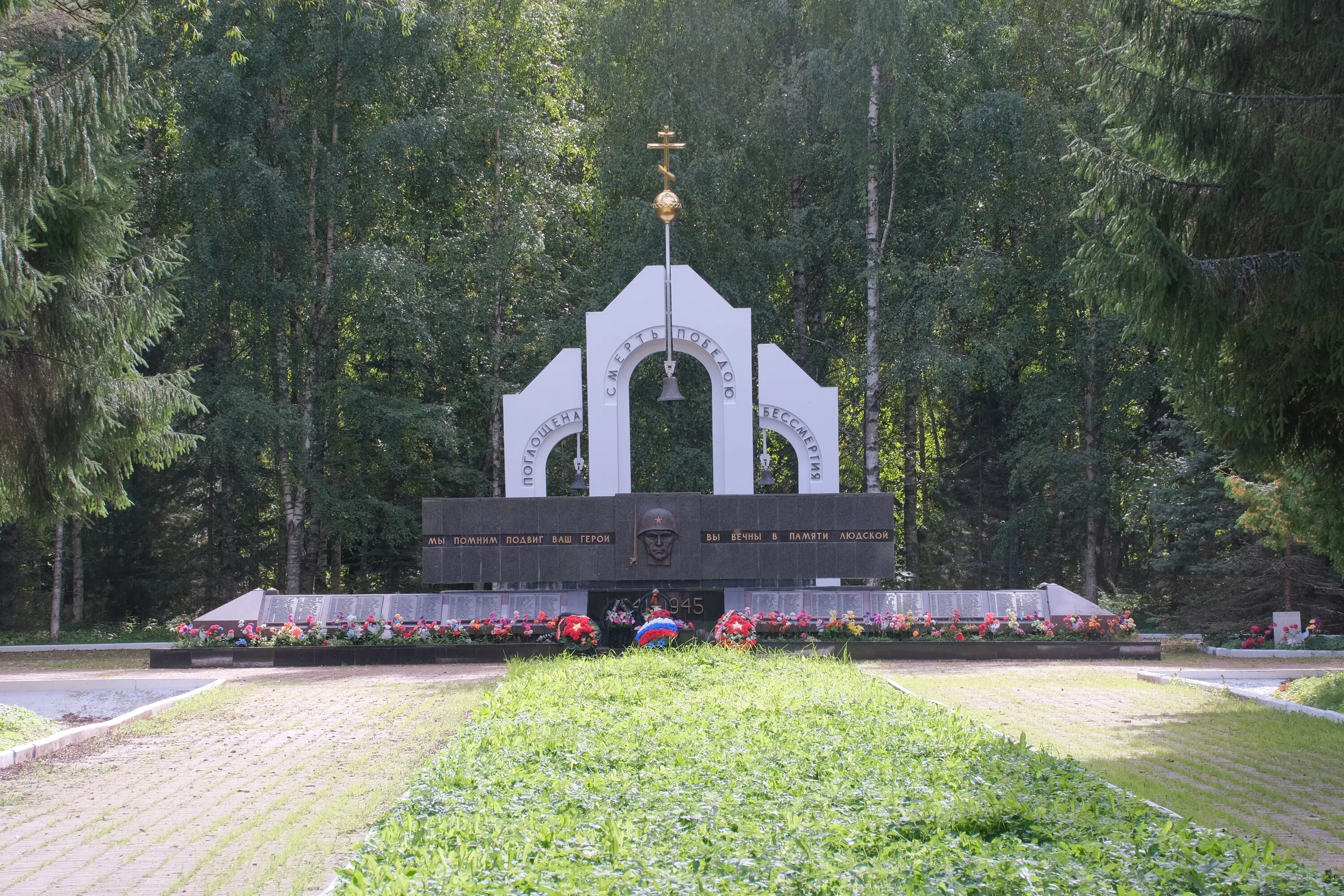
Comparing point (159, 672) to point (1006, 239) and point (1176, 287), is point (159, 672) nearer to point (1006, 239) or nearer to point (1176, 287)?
point (1176, 287)

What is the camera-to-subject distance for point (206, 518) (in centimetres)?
2581

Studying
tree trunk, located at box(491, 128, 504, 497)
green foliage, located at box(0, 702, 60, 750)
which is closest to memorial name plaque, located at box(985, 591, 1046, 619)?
tree trunk, located at box(491, 128, 504, 497)

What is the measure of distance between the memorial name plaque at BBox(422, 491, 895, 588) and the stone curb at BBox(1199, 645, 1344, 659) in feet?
14.9

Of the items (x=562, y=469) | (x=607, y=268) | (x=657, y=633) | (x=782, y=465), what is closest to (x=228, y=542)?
(x=562, y=469)

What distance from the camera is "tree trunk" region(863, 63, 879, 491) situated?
21.3 metres

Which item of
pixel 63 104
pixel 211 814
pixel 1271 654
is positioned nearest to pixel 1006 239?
pixel 1271 654

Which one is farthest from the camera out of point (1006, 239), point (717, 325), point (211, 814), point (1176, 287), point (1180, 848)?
point (1006, 239)

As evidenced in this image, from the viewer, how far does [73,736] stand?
9070 millimetres

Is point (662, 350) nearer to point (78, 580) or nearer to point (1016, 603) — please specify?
point (1016, 603)

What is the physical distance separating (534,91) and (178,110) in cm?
691

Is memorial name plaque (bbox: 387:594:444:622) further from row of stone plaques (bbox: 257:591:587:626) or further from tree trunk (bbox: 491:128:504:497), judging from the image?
tree trunk (bbox: 491:128:504:497)

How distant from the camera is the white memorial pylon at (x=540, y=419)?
17.2 m

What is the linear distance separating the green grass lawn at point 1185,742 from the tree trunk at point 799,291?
11565 mm

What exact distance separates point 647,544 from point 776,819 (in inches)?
415
